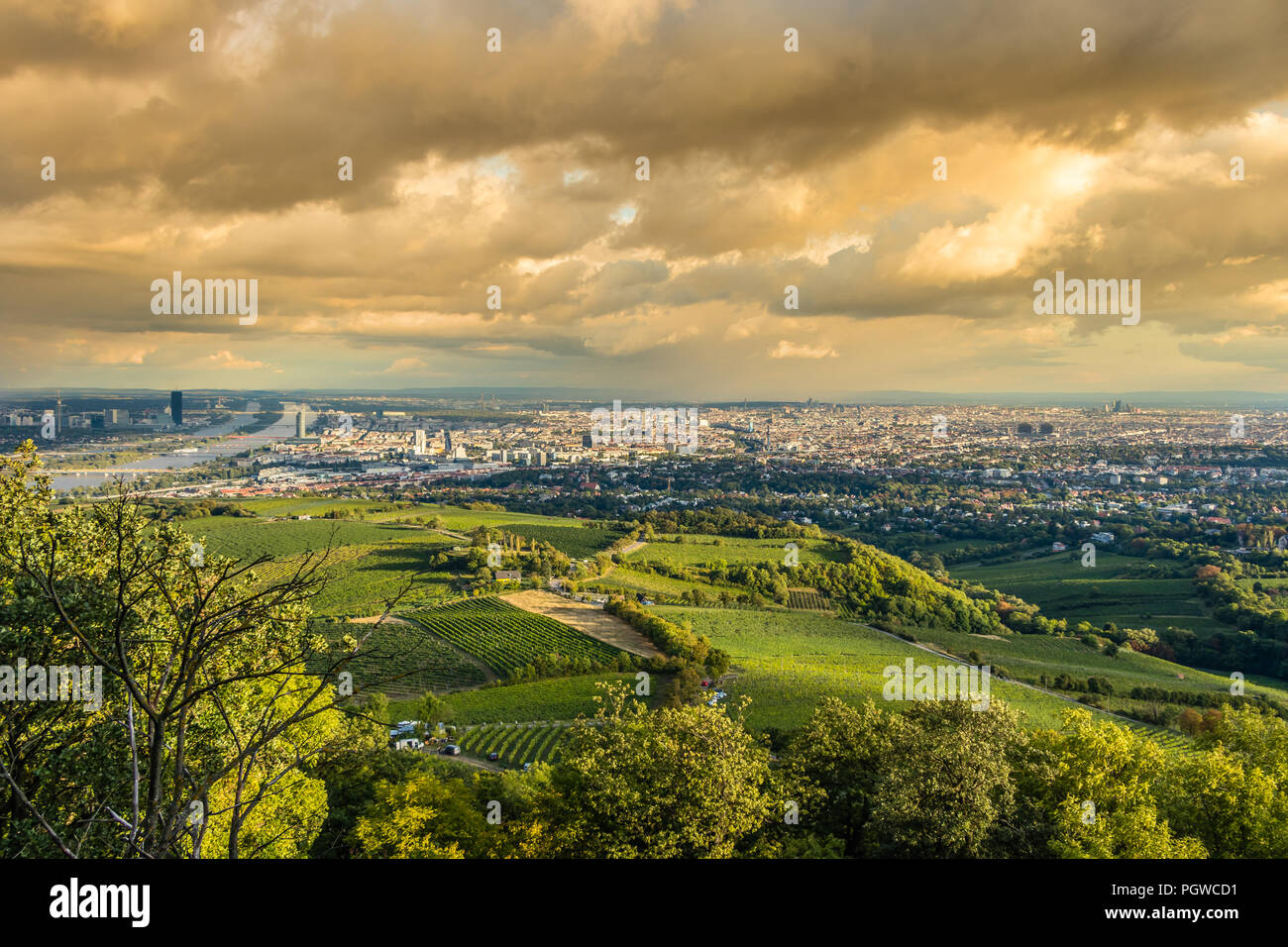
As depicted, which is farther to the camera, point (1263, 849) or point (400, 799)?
point (400, 799)

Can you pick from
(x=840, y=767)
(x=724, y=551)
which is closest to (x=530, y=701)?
(x=840, y=767)

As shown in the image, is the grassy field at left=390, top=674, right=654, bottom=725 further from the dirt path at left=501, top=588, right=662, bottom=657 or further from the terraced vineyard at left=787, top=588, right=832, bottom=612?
the terraced vineyard at left=787, top=588, right=832, bottom=612

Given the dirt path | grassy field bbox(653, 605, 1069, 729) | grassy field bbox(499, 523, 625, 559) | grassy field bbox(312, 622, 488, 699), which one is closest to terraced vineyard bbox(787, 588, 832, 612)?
grassy field bbox(653, 605, 1069, 729)

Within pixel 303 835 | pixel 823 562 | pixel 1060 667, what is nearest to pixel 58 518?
pixel 303 835

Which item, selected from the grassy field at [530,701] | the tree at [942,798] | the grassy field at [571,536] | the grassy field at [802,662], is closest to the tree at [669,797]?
the tree at [942,798]

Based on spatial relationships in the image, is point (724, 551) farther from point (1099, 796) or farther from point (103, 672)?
point (103, 672)

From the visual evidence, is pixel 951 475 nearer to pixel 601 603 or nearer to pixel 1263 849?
pixel 601 603
